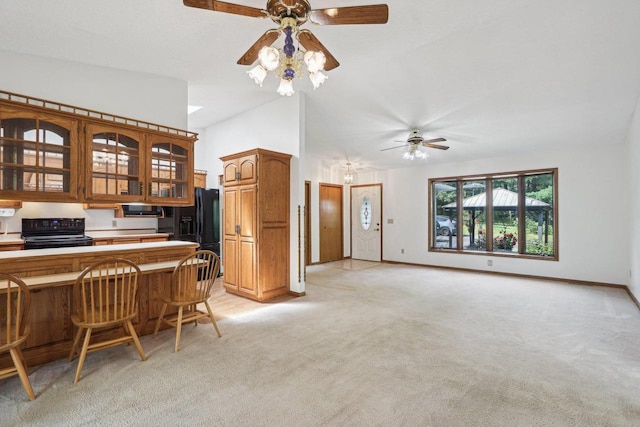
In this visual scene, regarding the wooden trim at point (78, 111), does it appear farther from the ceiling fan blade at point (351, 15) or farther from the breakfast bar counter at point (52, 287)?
the ceiling fan blade at point (351, 15)

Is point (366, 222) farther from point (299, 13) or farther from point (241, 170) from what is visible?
point (299, 13)

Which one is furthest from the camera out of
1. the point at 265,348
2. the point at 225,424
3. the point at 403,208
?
the point at 403,208

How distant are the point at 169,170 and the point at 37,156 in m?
1.14

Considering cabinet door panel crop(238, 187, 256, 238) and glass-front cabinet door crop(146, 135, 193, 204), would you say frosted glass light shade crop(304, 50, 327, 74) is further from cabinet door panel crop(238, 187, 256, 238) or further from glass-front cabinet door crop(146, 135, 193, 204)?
cabinet door panel crop(238, 187, 256, 238)

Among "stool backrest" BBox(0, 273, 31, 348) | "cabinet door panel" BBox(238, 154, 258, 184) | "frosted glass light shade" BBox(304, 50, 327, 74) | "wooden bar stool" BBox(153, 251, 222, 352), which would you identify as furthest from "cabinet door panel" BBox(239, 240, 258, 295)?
"frosted glass light shade" BBox(304, 50, 327, 74)

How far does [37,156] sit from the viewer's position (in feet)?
9.00

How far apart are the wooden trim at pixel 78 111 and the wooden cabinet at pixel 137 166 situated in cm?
14

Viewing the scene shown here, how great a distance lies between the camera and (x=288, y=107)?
4.52 m

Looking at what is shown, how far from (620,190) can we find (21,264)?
312 inches

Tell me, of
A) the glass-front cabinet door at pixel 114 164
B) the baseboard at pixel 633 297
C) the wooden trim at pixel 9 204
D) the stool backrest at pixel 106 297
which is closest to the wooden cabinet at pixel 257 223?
the glass-front cabinet door at pixel 114 164

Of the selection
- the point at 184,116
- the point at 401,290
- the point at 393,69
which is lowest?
the point at 401,290

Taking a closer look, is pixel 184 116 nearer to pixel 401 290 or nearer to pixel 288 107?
pixel 288 107

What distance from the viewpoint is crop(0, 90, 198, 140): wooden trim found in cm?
273

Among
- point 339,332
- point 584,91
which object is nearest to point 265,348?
point 339,332
